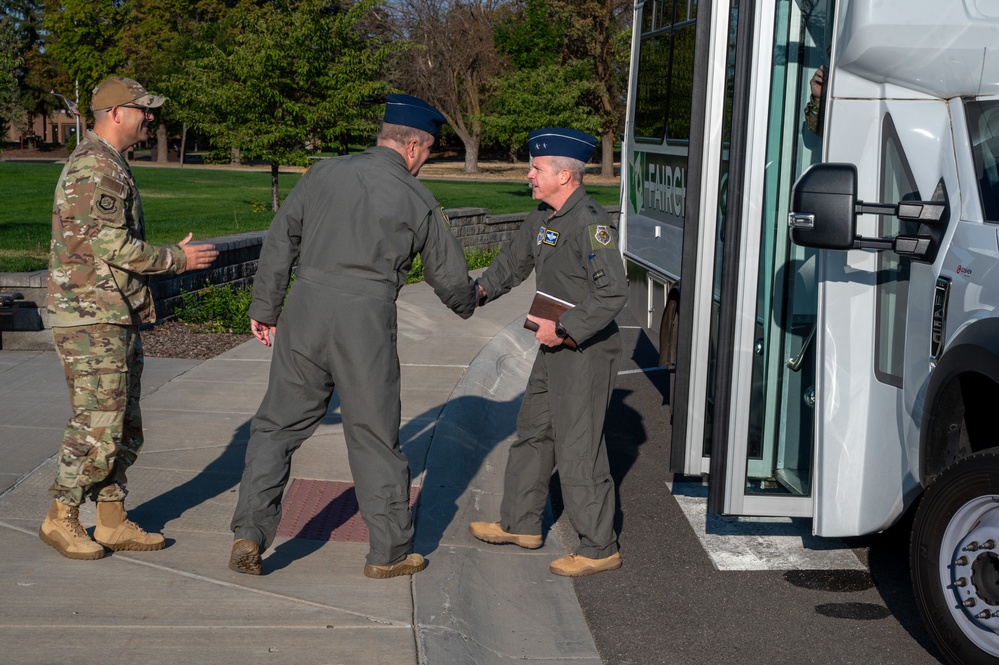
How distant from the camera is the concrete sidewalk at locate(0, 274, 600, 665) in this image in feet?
13.3

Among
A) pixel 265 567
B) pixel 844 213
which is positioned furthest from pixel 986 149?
pixel 265 567

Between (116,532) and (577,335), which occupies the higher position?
(577,335)

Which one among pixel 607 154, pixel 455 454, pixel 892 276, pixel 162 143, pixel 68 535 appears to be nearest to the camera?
pixel 892 276

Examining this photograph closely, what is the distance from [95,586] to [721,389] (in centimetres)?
260

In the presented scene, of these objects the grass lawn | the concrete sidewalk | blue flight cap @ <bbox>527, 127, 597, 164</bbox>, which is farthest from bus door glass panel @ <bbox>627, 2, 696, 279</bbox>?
the grass lawn

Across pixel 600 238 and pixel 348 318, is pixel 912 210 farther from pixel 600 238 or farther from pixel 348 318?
pixel 348 318

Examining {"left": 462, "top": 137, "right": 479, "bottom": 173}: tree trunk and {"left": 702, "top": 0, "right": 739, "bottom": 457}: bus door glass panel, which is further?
{"left": 462, "top": 137, "right": 479, "bottom": 173}: tree trunk

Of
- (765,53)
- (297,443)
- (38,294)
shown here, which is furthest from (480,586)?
(38,294)

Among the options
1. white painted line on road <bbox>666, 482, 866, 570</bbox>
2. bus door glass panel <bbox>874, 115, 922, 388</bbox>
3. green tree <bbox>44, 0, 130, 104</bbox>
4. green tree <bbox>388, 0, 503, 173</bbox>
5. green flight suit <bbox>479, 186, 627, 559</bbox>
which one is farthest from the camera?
green tree <bbox>44, 0, 130, 104</bbox>

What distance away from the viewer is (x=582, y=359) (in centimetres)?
502

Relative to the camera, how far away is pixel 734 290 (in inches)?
190

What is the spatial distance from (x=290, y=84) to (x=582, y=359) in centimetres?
1596

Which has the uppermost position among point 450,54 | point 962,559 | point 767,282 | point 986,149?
point 450,54

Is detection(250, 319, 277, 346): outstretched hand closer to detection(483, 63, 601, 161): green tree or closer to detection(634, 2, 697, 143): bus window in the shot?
detection(634, 2, 697, 143): bus window
